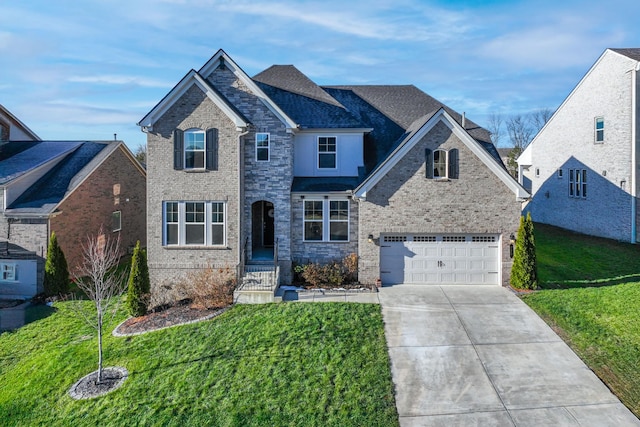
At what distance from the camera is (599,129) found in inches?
925

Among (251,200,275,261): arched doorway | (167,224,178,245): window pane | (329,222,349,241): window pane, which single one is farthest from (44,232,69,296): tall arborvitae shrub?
(329,222,349,241): window pane

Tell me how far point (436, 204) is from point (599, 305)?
6189 millimetres

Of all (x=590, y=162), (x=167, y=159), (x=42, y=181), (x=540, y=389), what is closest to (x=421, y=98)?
(x=590, y=162)

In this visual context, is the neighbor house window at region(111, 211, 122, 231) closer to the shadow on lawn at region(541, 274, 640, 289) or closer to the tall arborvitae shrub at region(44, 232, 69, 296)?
the tall arborvitae shrub at region(44, 232, 69, 296)

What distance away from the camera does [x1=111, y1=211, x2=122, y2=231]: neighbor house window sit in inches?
888

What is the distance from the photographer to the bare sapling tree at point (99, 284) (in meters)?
11.7

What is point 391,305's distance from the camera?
13.9 m

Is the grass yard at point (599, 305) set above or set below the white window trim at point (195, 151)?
below

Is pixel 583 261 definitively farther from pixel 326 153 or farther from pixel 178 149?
pixel 178 149

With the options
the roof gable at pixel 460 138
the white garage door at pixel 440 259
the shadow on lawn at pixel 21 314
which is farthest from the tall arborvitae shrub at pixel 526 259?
the shadow on lawn at pixel 21 314

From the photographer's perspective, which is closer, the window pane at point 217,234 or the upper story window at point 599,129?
the window pane at point 217,234

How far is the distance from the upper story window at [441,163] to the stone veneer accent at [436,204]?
0.18 meters

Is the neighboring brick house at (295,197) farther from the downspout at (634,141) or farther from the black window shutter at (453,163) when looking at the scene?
the downspout at (634,141)

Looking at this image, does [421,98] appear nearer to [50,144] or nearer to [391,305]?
[391,305]
